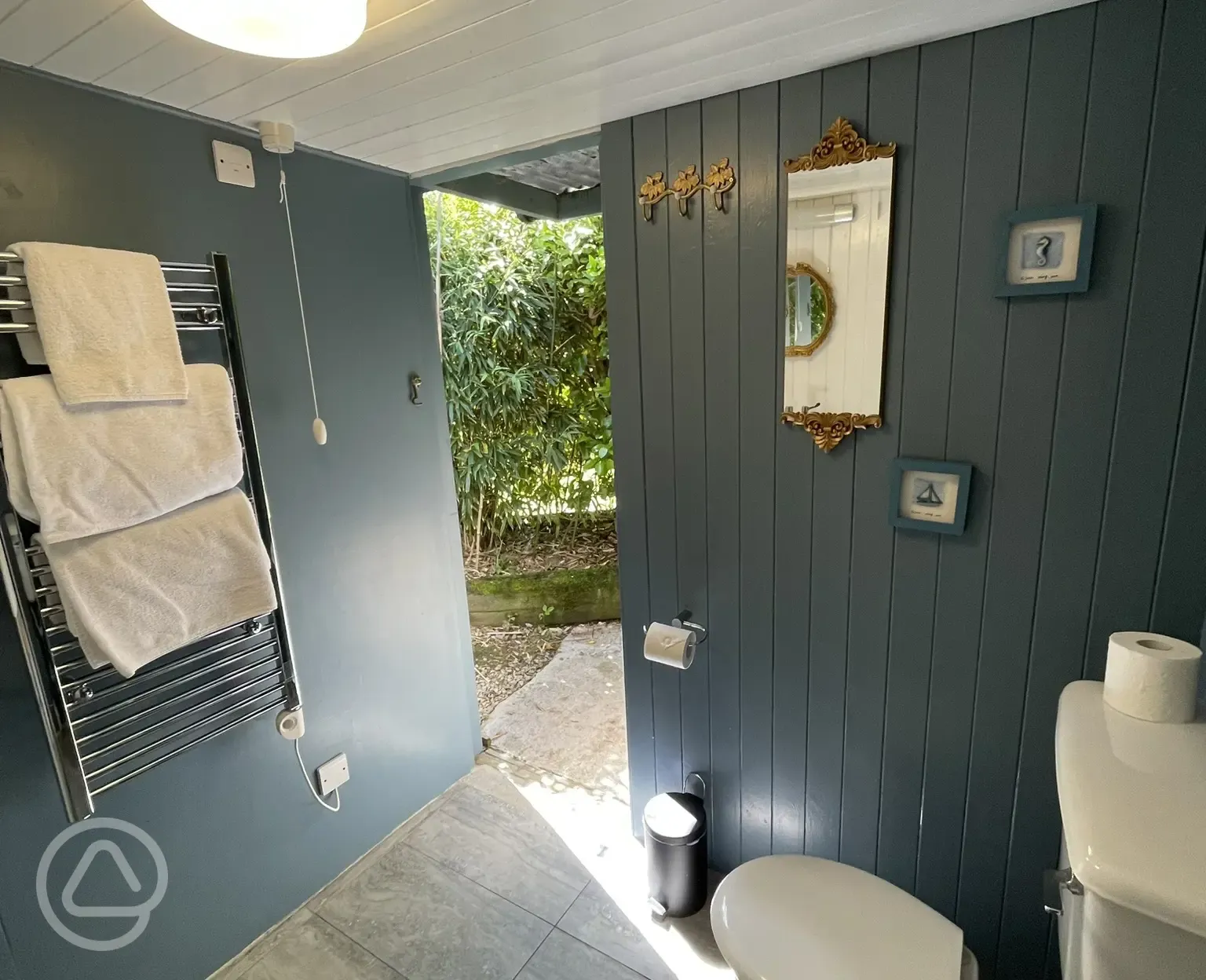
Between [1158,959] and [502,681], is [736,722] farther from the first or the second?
[502,681]

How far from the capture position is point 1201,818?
0.79 meters

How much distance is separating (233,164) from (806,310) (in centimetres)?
137

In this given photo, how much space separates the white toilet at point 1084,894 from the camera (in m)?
0.75

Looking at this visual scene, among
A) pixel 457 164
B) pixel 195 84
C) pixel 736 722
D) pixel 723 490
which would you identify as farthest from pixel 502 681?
pixel 195 84

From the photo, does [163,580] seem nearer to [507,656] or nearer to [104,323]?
[104,323]

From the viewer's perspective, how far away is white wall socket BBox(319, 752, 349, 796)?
5.86 feet

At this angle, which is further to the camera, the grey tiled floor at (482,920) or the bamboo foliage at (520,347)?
the bamboo foliage at (520,347)

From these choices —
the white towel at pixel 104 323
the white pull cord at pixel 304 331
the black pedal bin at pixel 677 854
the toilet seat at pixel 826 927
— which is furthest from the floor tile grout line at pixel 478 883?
the white towel at pixel 104 323

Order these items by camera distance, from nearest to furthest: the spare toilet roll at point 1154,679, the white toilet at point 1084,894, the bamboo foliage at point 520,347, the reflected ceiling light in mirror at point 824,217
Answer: the white toilet at point 1084,894, the spare toilet roll at point 1154,679, the reflected ceiling light in mirror at point 824,217, the bamboo foliage at point 520,347

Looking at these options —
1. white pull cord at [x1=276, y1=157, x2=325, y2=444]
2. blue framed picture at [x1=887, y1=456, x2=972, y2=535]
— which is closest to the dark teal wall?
white pull cord at [x1=276, y1=157, x2=325, y2=444]

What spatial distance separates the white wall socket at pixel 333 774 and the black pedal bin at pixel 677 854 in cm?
90

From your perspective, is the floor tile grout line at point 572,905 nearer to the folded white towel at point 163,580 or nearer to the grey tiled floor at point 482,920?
the grey tiled floor at point 482,920

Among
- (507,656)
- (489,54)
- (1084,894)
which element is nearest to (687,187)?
(489,54)

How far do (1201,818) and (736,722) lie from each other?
101cm
